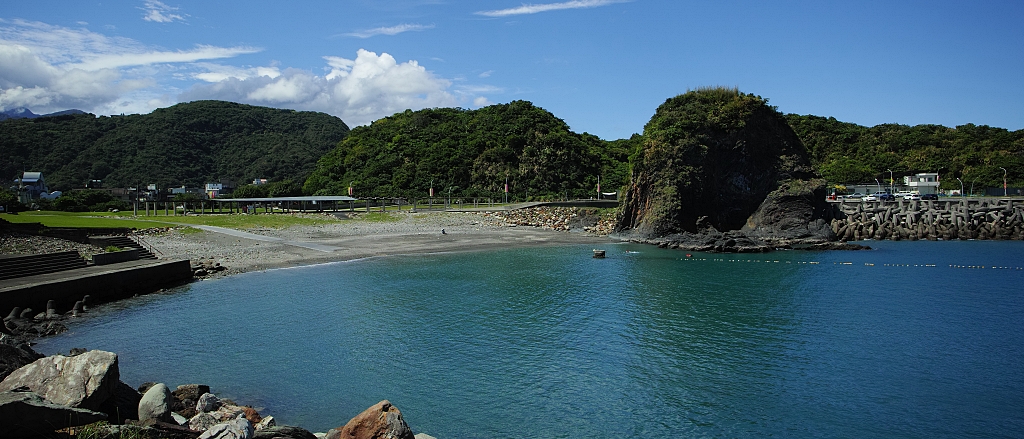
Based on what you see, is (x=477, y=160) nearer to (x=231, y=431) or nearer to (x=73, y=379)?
(x=73, y=379)

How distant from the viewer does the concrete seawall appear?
20.8 meters

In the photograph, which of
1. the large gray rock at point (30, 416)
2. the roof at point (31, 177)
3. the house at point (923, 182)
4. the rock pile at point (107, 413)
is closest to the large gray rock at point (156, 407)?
the rock pile at point (107, 413)

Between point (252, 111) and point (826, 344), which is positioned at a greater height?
point (252, 111)

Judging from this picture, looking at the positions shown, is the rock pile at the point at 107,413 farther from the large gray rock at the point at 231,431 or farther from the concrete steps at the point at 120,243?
the concrete steps at the point at 120,243

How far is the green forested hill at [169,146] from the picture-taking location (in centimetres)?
12138

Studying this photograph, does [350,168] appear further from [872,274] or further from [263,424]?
[263,424]

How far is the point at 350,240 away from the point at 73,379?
36694 millimetres

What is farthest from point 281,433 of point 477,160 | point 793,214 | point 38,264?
point 477,160

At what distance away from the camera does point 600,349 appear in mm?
18047

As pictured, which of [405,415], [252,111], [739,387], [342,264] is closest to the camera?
[405,415]

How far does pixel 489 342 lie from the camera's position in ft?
61.4

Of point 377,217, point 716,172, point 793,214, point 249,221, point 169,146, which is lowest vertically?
point 249,221

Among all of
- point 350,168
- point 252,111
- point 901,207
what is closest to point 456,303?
point 901,207

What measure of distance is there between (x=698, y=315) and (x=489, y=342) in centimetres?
883
